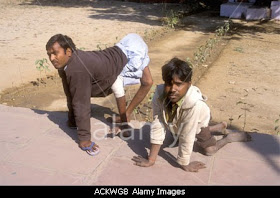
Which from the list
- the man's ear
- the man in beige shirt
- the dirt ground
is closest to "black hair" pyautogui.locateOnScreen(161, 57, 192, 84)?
the man in beige shirt

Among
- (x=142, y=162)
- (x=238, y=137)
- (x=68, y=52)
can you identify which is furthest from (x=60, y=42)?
(x=238, y=137)

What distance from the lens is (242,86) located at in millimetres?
5535

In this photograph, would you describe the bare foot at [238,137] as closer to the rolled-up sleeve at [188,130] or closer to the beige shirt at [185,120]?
the beige shirt at [185,120]

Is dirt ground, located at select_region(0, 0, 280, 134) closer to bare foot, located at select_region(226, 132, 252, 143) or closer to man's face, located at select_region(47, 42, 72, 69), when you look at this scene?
bare foot, located at select_region(226, 132, 252, 143)

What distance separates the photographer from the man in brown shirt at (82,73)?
292 centimetres

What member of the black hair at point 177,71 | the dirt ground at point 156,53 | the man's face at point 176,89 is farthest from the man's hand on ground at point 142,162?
the dirt ground at point 156,53

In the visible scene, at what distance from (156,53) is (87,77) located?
4878 mm

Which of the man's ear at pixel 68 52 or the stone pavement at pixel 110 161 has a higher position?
the man's ear at pixel 68 52

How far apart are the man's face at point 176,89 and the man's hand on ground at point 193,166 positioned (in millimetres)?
590

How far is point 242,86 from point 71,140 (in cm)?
327

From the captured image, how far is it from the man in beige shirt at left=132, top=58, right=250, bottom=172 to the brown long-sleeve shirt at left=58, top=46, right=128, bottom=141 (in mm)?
575

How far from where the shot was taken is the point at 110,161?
2.95 metres
